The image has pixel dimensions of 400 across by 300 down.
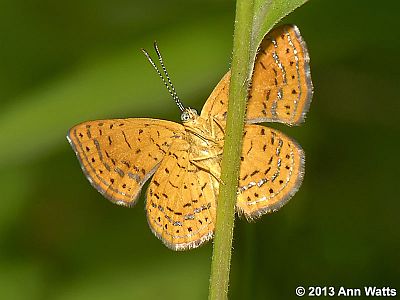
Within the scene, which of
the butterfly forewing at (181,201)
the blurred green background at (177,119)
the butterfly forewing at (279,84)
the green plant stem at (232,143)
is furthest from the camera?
the blurred green background at (177,119)

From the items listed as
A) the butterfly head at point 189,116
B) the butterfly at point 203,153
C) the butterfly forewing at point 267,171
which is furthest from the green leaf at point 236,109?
the butterfly head at point 189,116

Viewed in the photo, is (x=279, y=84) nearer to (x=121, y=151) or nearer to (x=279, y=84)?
(x=279, y=84)

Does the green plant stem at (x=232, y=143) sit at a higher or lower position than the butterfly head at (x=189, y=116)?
lower

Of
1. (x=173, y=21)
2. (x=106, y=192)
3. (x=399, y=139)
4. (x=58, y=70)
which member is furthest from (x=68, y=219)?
(x=399, y=139)

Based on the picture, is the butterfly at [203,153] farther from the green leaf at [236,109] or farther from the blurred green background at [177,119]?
the blurred green background at [177,119]

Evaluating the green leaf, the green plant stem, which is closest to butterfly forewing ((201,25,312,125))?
the green leaf

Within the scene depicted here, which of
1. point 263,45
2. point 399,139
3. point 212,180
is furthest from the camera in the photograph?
point 399,139

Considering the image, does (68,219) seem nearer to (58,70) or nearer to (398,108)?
(58,70)
